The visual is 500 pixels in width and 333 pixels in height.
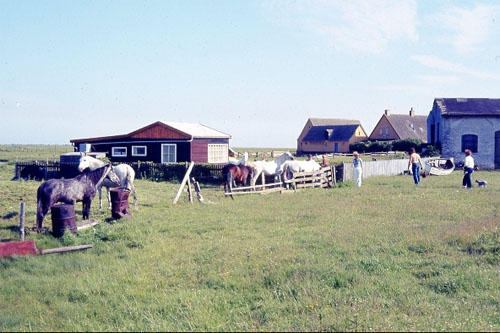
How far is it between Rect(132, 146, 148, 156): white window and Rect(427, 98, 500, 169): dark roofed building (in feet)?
84.8

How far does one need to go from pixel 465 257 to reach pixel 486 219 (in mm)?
4316

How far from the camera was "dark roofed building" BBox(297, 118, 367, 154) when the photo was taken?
75.9 meters

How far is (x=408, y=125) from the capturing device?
72.7 metres

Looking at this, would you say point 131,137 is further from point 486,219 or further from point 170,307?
point 170,307

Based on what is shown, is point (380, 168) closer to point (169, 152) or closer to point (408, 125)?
point (169, 152)

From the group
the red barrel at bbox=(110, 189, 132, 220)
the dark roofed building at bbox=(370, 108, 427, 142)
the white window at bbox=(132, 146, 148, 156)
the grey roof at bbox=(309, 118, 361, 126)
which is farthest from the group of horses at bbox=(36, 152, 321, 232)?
the grey roof at bbox=(309, 118, 361, 126)

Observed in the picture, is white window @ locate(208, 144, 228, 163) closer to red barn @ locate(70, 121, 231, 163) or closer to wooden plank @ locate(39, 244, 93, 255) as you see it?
red barn @ locate(70, 121, 231, 163)

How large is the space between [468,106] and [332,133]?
36833 mm

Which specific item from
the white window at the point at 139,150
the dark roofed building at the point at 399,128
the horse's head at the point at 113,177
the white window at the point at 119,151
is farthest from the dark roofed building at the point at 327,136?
the horse's head at the point at 113,177

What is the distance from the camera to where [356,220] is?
1396 cm

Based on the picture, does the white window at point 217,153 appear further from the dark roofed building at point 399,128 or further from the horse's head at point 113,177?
the dark roofed building at point 399,128

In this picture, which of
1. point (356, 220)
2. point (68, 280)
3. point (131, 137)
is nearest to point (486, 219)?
point (356, 220)

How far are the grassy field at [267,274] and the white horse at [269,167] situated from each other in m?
8.08

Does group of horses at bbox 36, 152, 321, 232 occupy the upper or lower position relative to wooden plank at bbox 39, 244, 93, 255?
upper
